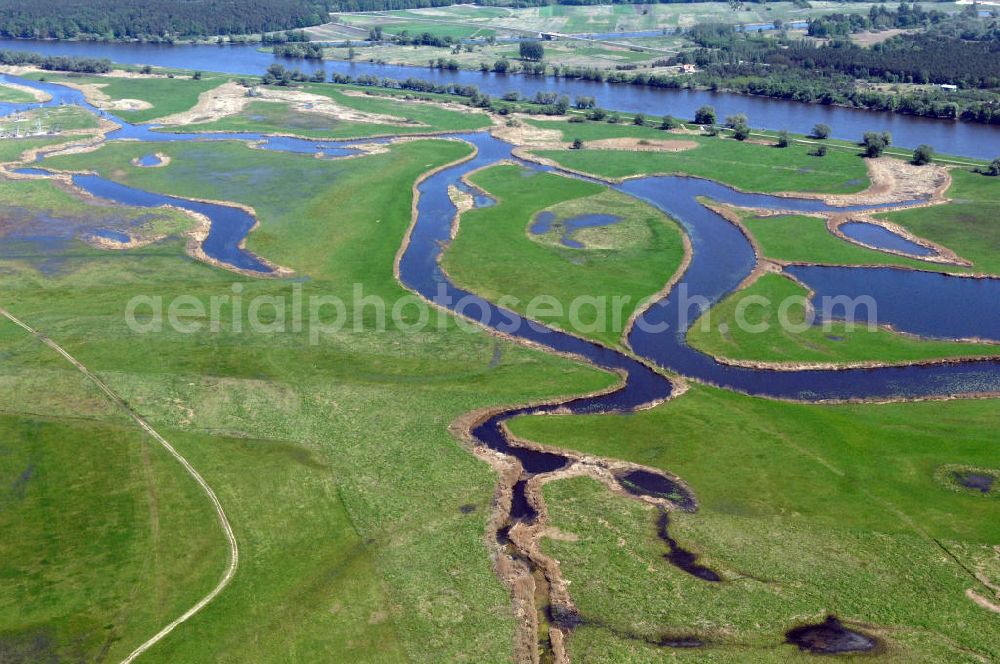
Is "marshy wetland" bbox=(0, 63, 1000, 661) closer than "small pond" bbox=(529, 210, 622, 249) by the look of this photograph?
Yes

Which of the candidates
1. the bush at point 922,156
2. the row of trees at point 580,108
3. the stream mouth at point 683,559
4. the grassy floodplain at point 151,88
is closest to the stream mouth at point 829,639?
the stream mouth at point 683,559

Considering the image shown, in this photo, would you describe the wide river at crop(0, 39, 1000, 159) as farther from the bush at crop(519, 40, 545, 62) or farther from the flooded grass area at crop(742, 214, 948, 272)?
the flooded grass area at crop(742, 214, 948, 272)

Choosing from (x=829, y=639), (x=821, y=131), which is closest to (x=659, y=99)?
(x=821, y=131)

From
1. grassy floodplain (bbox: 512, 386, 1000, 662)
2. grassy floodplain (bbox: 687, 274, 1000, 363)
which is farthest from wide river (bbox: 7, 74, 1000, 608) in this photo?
grassy floodplain (bbox: 512, 386, 1000, 662)

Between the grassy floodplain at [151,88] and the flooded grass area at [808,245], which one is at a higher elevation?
the grassy floodplain at [151,88]

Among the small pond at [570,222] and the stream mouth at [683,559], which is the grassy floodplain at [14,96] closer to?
the small pond at [570,222]
